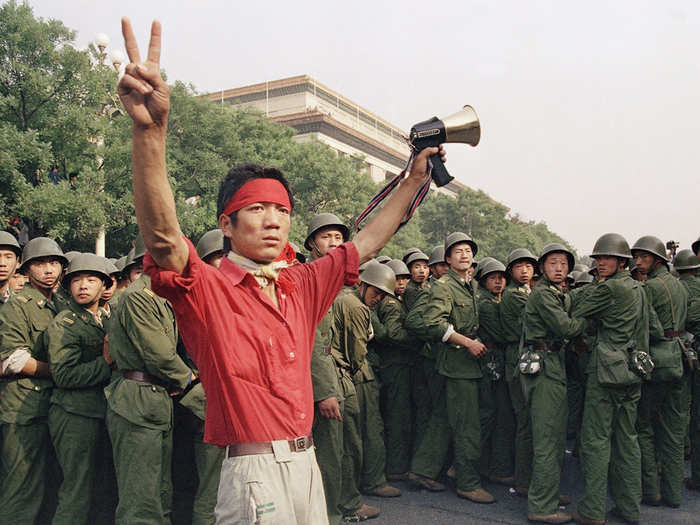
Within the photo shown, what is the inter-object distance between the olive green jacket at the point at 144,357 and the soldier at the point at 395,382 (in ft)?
9.49

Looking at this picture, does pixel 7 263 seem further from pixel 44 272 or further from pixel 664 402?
pixel 664 402

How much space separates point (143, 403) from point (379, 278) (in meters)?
2.88

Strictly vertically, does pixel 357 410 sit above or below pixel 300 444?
below

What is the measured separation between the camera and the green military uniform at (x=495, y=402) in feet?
21.4

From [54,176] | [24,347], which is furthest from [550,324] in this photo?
Result: [54,176]

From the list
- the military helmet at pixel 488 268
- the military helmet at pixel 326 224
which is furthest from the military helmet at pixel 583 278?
the military helmet at pixel 326 224

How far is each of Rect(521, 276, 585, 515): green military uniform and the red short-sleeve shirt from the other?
12.4 feet

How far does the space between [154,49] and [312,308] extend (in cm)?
121

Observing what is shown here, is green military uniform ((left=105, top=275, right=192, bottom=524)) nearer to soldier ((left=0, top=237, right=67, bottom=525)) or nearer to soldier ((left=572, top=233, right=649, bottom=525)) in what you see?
soldier ((left=0, top=237, right=67, bottom=525))

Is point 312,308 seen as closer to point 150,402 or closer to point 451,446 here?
point 150,402

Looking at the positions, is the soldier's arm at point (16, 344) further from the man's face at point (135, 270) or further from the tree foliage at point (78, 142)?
the tree foliage at point (78, 142)

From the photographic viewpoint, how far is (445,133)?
255 centimetres

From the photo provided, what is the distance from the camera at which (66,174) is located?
60.8ft

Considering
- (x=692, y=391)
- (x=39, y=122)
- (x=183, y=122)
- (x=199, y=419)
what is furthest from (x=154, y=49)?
(x=183, y=122)
